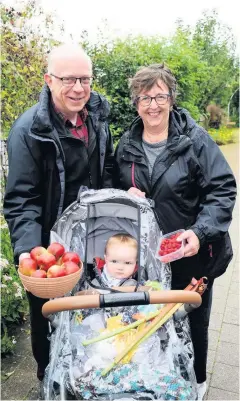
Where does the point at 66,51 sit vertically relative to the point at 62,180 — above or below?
above

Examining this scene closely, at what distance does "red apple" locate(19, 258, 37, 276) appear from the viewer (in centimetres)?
213

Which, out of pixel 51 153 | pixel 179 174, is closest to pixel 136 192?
pixel 179 174

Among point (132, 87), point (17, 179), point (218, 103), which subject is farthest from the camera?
point (218, 103)

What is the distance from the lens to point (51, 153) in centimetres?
259

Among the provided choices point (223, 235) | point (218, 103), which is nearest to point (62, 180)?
point (223, 235)

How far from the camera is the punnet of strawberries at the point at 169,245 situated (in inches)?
97.9

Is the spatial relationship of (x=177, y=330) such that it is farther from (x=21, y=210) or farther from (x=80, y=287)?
(x=21, y=210)

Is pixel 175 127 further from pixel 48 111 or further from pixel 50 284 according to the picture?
pixel 50 284

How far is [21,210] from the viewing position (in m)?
2.56

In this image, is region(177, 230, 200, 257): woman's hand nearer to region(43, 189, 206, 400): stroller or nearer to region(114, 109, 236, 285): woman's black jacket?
region(114, 109, 236, 285): woman's black jacket

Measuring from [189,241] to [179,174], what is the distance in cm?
40

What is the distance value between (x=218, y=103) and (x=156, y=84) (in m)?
17.2

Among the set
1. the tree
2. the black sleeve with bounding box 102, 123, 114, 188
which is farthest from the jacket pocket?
the tree

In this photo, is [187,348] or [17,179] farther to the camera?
[17,179]
